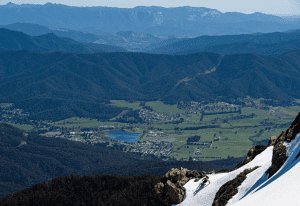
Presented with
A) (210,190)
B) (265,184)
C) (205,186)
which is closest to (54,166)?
(205,186)

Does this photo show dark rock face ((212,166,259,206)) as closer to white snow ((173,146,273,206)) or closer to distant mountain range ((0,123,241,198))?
white snow ((173,146,273,206))

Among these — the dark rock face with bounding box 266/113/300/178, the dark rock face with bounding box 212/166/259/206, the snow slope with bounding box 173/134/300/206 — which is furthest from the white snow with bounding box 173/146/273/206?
the dark rock face with bounding box 266/113/300/178

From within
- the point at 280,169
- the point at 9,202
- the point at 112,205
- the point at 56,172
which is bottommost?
the point at 56,172

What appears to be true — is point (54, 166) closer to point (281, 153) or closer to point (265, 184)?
point (281, 153)

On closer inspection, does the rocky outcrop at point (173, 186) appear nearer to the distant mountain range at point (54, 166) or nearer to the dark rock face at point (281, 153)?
the dark rock face at point (281, 153)

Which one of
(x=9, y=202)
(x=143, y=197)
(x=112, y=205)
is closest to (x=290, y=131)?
(x=143, y=197)

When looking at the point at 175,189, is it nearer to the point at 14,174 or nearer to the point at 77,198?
the point at 77,198
